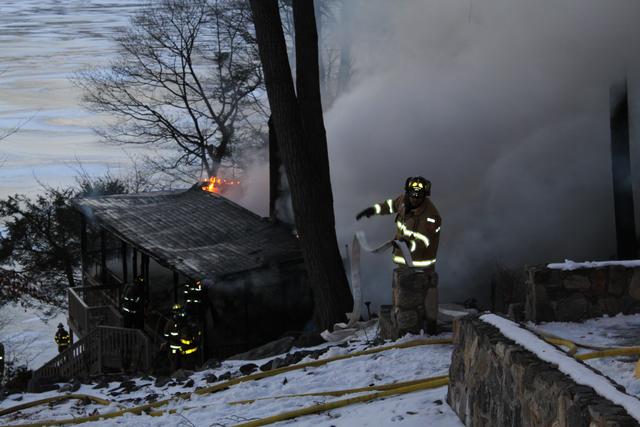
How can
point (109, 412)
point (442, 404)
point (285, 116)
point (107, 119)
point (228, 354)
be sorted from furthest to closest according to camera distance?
1. point (107, 119)
2. point (228, 354)
3. point (285, 116)
4. point (109, 412)
5. point (442, 404)

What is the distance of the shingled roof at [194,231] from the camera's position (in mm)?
15373

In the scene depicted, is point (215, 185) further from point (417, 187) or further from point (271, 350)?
point (417, 187)

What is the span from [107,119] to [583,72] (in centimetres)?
3864

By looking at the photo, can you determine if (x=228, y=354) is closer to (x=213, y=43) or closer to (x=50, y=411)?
(x=50, y=411)

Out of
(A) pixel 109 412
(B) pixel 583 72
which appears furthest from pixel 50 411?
(B) pixel 583 72

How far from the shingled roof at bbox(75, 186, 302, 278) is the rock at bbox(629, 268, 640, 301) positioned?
7.84 m

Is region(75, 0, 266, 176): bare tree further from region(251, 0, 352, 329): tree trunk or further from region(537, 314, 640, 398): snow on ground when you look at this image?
region(537, 314, 640, 398): snow on ground

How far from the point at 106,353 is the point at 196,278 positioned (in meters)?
2.23

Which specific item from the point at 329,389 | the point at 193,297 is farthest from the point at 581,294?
the point at 193,297

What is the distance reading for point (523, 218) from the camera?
59.0ft

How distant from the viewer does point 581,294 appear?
26.5ft

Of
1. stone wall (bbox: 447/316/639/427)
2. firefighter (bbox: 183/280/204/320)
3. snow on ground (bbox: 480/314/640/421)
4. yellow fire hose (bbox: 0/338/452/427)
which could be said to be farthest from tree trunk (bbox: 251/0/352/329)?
snow on ground (bbox: 480/314/640/421)

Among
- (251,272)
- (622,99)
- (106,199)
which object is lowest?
(251,272)

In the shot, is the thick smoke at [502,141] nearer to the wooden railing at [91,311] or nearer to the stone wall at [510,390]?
the wooden railing at [91,311]
